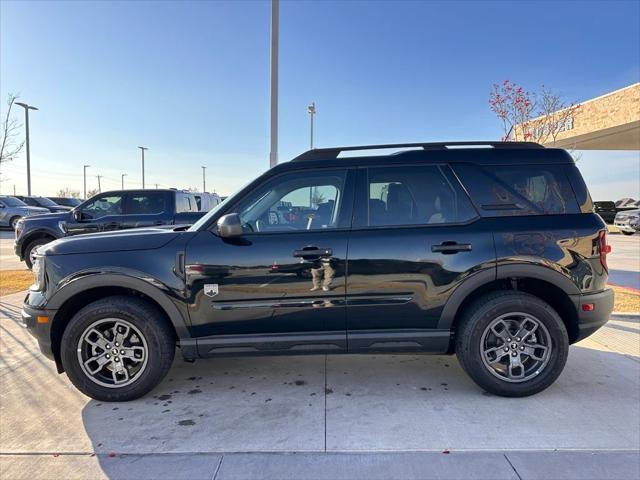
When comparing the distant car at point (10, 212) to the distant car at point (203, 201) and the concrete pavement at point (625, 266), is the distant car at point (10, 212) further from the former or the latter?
the concrete pavement at point (625, 266)

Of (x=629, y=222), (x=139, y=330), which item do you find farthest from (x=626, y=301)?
(x=629, y=222)

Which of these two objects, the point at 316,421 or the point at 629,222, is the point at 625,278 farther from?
the point at 629,222

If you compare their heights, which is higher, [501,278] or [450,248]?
[450,248]

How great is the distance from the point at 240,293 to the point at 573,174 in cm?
288

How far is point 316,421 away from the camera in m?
3.07

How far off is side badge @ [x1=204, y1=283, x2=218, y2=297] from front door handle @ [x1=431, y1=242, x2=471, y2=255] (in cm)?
173

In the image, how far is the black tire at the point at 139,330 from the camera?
3334 mm

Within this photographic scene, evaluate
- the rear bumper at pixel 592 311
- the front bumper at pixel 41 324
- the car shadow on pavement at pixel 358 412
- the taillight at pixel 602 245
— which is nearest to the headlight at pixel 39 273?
the front bumper at pixel 41 324

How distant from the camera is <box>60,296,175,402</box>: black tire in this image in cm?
333

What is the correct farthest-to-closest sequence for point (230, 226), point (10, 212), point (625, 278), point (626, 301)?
point (10, 212) < point (625, 278) < point (626, 301) < point (230, 226)

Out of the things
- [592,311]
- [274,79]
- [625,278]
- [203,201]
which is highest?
[274,79]

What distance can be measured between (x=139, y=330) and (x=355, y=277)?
5.79 feet

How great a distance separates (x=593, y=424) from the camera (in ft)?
9.92

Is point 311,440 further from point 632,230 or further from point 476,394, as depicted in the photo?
point 632,230
